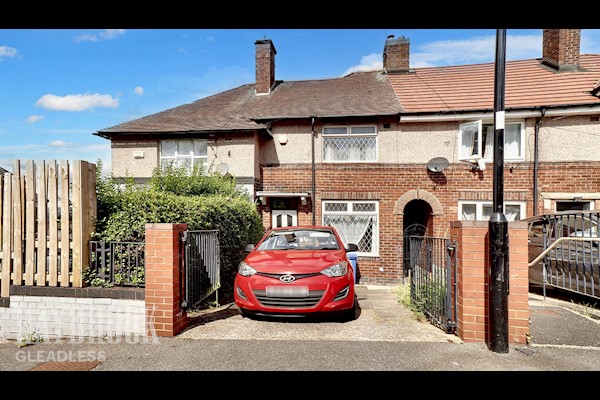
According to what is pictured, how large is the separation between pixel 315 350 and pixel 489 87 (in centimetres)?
1149

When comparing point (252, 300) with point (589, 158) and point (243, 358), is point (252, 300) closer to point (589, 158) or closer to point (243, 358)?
point (243, 358)

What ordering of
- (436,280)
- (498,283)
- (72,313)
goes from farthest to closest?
(436,280) < (72,313) < (498,283)

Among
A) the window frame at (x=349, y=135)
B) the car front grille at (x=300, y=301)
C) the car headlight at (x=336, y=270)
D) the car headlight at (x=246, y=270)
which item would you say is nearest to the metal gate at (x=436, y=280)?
the car headlight at (x=336, y=270)

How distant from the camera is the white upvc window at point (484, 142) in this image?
9.43m

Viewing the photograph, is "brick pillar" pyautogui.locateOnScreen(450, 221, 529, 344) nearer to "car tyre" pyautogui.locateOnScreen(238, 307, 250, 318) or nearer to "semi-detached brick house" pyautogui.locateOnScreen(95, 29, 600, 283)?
"car tyre" pyautogui.locateOnScreen(238, 307, 250, 318)

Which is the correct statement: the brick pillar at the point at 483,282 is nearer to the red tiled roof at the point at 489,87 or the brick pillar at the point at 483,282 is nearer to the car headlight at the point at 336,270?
the car headlight at the point at 336,270

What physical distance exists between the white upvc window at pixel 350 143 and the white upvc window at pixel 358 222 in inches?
55.9

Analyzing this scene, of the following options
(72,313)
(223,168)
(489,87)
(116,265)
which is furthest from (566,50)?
(72,313)

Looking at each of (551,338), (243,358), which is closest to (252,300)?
(243,358)

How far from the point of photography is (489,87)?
37.1ft

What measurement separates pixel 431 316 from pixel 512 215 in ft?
23.1

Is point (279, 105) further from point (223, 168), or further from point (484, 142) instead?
point (484, 142)

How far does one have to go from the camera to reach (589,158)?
930 centimetres

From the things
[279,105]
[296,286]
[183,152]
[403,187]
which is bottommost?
[296,286]
